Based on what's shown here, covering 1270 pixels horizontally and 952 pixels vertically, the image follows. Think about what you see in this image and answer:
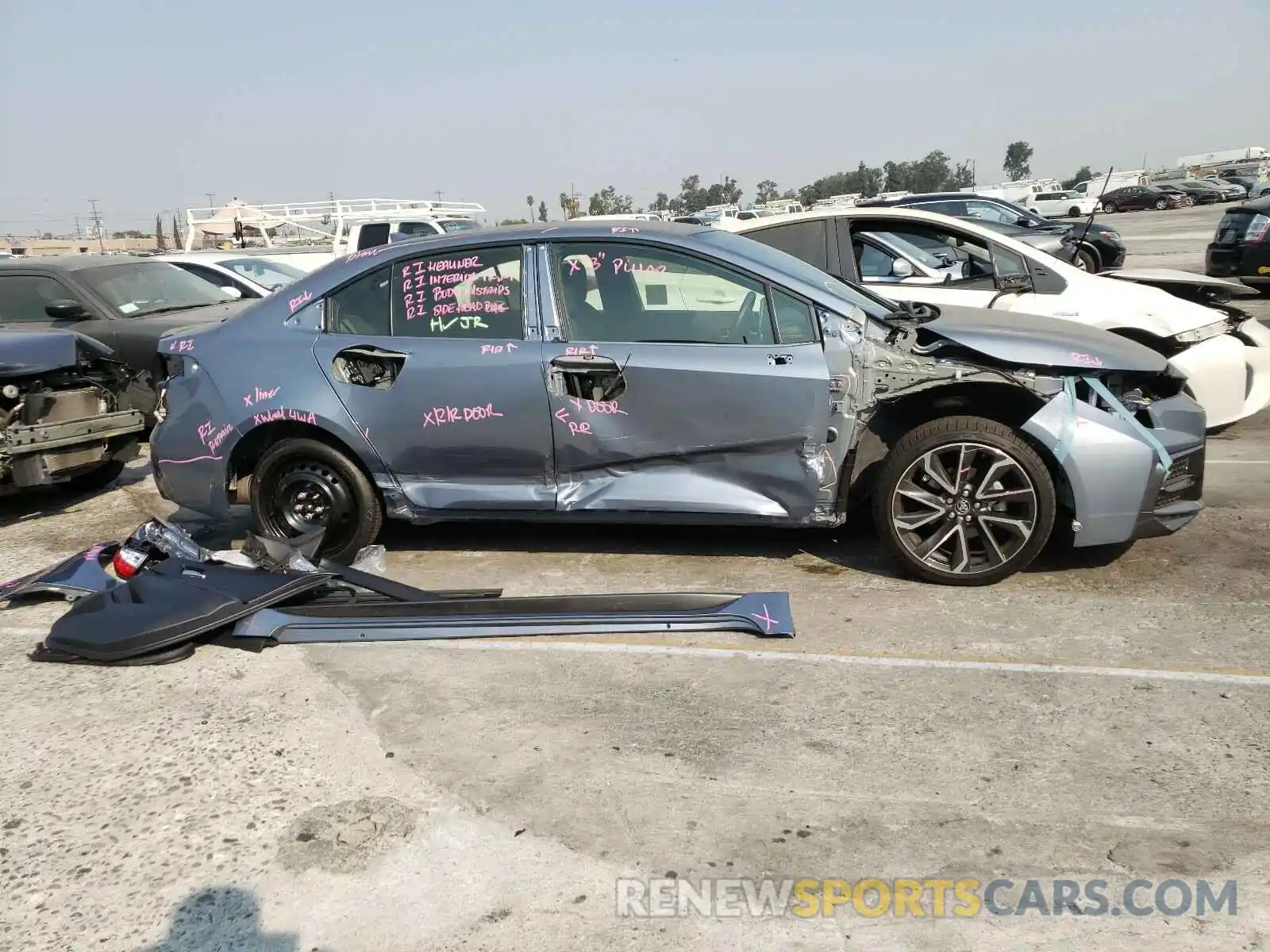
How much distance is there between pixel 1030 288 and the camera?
6.96 m

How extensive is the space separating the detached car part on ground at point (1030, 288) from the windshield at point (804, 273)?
61.5 inches

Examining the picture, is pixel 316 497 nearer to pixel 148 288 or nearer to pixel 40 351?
pixel 40 351

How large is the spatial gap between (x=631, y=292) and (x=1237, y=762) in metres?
3.13

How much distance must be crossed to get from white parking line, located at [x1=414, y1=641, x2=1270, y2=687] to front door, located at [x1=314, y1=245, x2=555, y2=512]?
91cm

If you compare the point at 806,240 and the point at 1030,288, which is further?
the point at 806,240

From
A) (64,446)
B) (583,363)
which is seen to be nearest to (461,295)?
(583,363)

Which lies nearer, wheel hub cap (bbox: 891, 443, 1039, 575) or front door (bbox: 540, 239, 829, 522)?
wheel hub cap (bbox: 891, 443, 1039, 575)

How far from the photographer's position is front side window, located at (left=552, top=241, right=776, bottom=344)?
4.71 metres

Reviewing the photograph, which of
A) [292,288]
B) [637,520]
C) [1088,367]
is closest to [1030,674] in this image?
[1088,367]

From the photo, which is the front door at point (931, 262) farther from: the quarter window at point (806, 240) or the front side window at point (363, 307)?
the front side window at point (363, 307)

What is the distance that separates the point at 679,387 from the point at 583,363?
1.55 feet

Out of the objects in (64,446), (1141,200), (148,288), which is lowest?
(64,446)

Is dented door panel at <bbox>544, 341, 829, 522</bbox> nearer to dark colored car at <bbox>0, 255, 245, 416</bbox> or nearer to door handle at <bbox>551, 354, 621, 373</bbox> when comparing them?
door handle at <bbox>551, 354, 621, 373</bbox>

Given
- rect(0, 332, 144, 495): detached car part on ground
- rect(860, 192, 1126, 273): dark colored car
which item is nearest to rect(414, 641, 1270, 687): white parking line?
rect(0, 332, 144, 495): detached car part on ground
